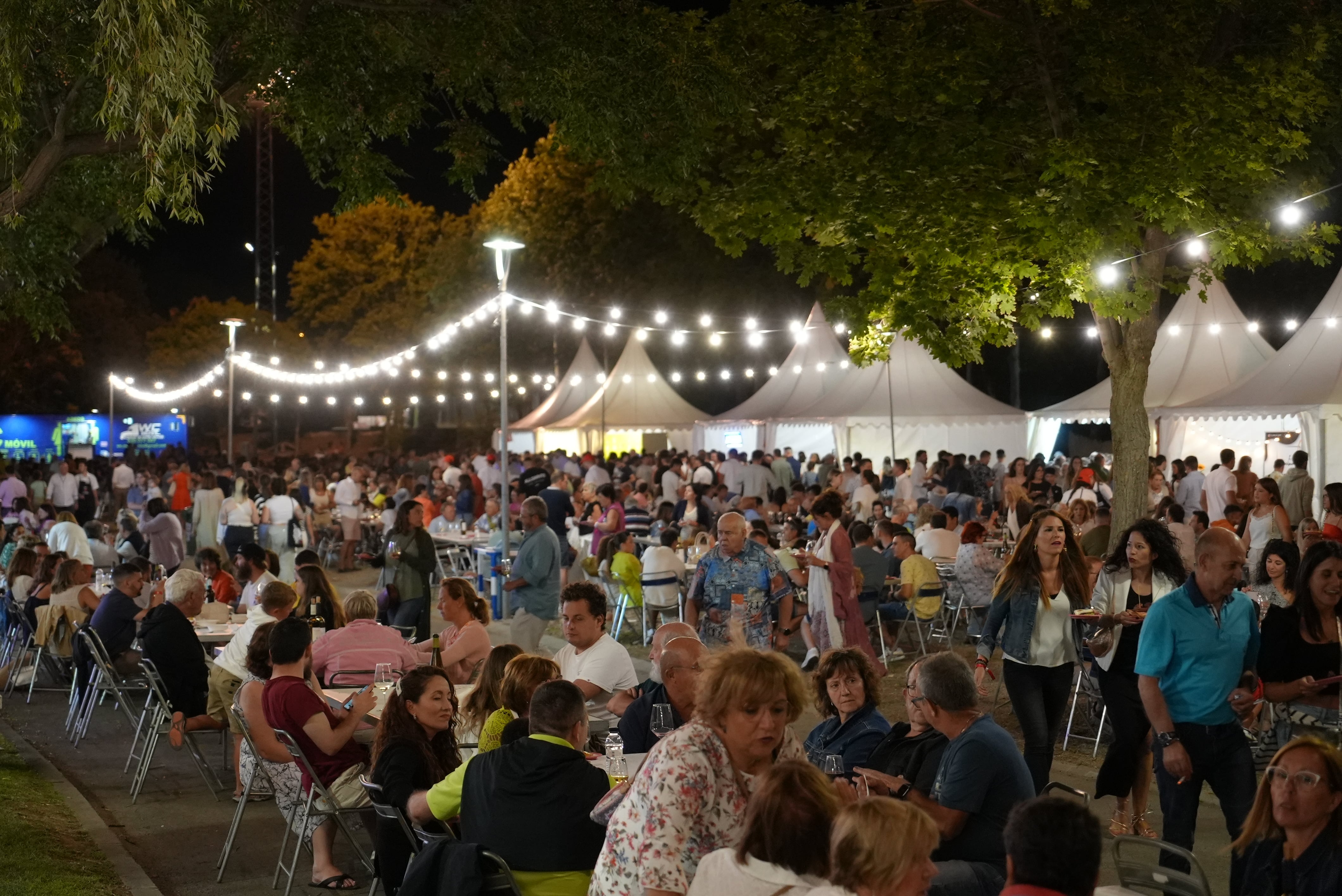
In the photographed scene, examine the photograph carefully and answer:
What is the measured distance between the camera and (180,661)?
27.6 feet

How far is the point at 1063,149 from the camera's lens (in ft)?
33.1

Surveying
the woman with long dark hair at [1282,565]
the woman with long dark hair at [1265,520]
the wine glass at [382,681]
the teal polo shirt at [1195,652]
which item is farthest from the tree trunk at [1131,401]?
the wine glass at [382,681]

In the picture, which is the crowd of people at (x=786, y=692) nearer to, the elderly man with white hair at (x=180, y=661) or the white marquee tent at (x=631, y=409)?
the elderly man with white hair at (x=180, y=661)

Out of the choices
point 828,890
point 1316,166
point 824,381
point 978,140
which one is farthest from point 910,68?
point 824,381

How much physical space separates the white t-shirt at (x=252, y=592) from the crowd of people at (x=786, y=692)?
0.05m

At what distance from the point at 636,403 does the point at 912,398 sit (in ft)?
27.7

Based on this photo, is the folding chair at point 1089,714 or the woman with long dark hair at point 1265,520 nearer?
the folding chair at point 1089,714

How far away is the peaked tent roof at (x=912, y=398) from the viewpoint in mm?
23828

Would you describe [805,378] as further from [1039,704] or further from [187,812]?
[1039,704]

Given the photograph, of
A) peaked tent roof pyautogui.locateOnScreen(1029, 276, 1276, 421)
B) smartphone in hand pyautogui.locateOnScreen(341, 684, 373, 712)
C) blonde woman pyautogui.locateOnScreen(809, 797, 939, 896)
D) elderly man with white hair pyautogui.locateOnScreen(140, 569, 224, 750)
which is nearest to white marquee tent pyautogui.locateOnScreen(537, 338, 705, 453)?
peaked tent roof pyautogui.locateOnScreen(1029, 276, 1276, 421)

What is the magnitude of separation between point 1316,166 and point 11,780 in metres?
13.6

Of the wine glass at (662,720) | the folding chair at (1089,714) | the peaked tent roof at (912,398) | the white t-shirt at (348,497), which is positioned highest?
the peaked tent roof at (912,398)

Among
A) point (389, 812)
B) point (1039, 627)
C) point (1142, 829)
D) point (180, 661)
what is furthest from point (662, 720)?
point (180, 661)

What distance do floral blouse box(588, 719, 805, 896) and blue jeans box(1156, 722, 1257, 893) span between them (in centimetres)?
241
